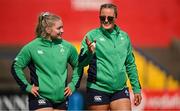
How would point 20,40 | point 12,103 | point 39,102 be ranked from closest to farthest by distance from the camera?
1. point 39,102
2. point 12,103
3. point 20,40

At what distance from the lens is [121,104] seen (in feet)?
22.6

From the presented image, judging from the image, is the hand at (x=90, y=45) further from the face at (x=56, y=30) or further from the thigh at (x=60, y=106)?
the thigh at (x=60, y=106)

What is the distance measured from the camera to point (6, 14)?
50.8 feet

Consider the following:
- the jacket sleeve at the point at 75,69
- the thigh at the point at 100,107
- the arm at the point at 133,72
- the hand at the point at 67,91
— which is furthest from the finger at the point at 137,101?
the hand at the point at 67,91

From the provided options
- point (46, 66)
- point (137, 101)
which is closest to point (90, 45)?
point (46, 66)

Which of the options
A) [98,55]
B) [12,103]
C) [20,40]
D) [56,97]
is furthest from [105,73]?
[20,40]

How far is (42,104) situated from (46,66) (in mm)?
392

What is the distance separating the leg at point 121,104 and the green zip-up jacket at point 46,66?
0.58 m

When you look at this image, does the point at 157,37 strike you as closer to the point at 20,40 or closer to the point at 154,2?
the point at 154,2

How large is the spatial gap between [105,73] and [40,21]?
0.89m

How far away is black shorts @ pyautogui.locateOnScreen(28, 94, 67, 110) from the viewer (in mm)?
6625

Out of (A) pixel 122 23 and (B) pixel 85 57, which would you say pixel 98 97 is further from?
(A) pixel 122 23

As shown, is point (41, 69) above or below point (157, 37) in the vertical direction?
above

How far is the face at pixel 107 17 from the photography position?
6928 millimetres
